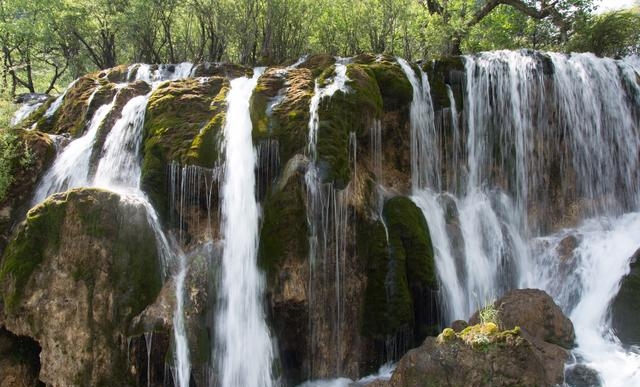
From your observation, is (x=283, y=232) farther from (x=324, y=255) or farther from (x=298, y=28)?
(x=298, y=28)

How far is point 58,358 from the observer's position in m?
8.31

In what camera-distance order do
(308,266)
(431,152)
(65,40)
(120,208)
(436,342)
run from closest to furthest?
(436,342) < (120,208) < (308,266) < (431,152) < (65,40)

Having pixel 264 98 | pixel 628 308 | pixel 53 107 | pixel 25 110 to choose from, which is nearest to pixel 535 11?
pixel 628 308

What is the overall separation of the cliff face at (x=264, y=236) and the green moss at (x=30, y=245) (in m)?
0.02

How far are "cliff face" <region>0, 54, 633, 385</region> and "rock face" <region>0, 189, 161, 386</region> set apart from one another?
0.07 ft

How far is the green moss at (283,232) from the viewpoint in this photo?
950 centimetres

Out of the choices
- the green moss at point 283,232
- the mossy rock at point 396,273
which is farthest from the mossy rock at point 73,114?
the mossy rock at point 396,273

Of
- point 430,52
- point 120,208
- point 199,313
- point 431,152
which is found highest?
point 430,52

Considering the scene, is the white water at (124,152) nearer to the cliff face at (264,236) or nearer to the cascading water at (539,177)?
the cliff face at (264,236)

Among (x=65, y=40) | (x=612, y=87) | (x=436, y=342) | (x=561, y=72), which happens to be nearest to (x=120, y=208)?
(x=436, y=342)

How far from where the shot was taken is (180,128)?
1088 centimetres

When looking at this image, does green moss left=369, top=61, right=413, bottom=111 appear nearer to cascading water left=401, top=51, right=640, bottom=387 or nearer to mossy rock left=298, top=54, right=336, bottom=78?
cascading water left=401, top=51, right=640, bottom=387

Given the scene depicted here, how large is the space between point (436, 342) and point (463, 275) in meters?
3.87

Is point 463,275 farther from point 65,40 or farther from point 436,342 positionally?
point 65,40
